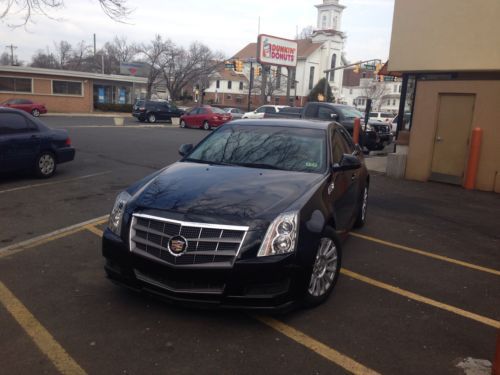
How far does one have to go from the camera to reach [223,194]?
3.89m

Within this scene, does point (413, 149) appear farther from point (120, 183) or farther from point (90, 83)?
point (90, 83)

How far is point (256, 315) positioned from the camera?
3.87m

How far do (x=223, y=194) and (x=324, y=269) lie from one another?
1.14 m

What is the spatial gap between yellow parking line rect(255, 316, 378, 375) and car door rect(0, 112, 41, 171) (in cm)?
715

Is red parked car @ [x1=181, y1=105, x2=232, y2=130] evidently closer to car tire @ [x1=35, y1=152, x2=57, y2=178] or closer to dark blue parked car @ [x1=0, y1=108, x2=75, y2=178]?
dark blue parked car @ [x1=0, y1=108, x2=75, y2=178]

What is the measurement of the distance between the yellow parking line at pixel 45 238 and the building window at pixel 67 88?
3793 cm

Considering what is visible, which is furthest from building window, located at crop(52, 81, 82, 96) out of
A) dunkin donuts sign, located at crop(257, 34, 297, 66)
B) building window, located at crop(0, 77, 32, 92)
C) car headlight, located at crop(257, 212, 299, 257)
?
car headlight, located at crop(257, 212, 299, 257)

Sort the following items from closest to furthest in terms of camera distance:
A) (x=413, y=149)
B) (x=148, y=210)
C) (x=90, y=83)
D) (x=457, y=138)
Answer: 1. (x=148, y=210)
2. (x=457, y=138)
3. (x=413, y=149)
4. (x=90, y=83)

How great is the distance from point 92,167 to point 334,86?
71379mm

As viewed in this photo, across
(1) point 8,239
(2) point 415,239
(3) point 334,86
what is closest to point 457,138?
(2) point 415,239

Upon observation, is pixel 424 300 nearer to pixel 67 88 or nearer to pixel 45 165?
pixel 45 165

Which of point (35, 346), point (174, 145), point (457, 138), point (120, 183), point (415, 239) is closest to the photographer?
point (35, 346)

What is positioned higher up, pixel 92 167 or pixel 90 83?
pixel 90 83

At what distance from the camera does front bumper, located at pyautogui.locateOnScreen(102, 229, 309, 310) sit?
11.2 feet
